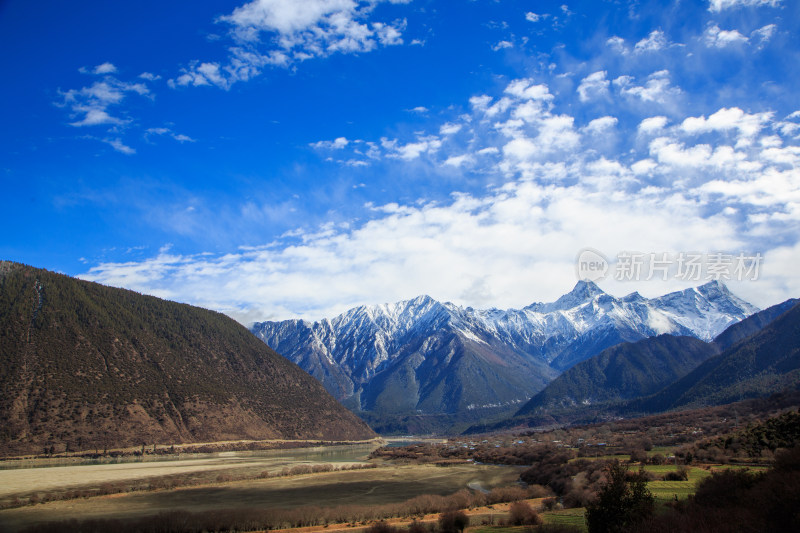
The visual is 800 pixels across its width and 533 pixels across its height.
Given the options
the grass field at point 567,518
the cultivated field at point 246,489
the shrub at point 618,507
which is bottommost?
the cultivated field at point 246,489

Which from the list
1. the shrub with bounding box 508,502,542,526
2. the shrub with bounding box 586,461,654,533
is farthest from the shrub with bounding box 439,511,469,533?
the shrub with bounding box 586,461,654,533

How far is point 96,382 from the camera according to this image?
140 metres

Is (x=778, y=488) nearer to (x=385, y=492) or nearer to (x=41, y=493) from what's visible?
(x=385, y=492)

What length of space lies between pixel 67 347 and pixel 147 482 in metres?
91.5

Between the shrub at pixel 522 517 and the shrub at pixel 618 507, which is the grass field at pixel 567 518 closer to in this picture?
the shrub at pixel 522 517

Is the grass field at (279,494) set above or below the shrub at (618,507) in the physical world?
below

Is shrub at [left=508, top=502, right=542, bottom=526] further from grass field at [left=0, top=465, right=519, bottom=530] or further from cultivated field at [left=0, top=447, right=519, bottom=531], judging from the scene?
cultivated field at [left=0, top=447, right=519, bottom=531]

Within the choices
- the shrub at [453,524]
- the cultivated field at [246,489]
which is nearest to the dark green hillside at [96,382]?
the cultivated field at [246,489]

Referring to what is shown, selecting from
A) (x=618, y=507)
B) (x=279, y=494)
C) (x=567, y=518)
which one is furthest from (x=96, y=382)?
(x=618, y=507)

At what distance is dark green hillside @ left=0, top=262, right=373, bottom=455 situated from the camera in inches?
4729

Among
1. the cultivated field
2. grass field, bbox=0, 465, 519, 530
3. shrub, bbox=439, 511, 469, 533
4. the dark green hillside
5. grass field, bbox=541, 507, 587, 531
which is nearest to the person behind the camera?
grass field, bbox=541, 507, 587, 531

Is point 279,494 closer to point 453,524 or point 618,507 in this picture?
point 453,524

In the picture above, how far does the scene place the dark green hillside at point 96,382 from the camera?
394 ft

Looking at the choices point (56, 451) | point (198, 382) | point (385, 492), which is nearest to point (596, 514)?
point (385, 492)
